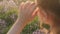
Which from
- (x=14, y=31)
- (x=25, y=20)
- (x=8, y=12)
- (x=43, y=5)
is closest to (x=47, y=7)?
(x=43, y=5)

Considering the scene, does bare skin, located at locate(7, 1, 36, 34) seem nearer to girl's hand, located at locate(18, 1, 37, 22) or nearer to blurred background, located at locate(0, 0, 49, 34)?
girl's hand, located at locate(18, 1, 37, 22)

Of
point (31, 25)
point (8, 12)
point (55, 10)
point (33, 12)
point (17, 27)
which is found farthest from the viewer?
point (8, 12)

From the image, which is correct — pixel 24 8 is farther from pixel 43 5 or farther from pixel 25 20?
pixel 43 5

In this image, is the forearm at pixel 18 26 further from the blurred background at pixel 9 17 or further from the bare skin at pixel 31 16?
the blurred background at pixel 9 17

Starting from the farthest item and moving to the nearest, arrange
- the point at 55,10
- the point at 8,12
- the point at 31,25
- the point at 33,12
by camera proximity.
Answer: the point at 8,12, the point at 31,25, the point at 33,12, the point at 55,10

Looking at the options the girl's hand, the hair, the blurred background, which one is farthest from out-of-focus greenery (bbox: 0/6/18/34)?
the hair

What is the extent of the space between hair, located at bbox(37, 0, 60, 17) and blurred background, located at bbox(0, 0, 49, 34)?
4.71 feet

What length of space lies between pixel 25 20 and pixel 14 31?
125 mm

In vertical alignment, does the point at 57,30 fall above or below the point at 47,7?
below

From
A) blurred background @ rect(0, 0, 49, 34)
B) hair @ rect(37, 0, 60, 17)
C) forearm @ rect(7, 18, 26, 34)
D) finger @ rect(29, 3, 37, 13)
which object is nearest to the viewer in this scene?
hair @ rect(37, 0, 60, 17)

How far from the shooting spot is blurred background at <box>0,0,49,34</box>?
2474 mm

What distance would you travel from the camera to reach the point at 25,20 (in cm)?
118

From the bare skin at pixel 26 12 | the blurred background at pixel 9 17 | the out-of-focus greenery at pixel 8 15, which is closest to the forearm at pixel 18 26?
the bare skin at pixel 26 12

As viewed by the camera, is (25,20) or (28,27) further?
(28,27)
